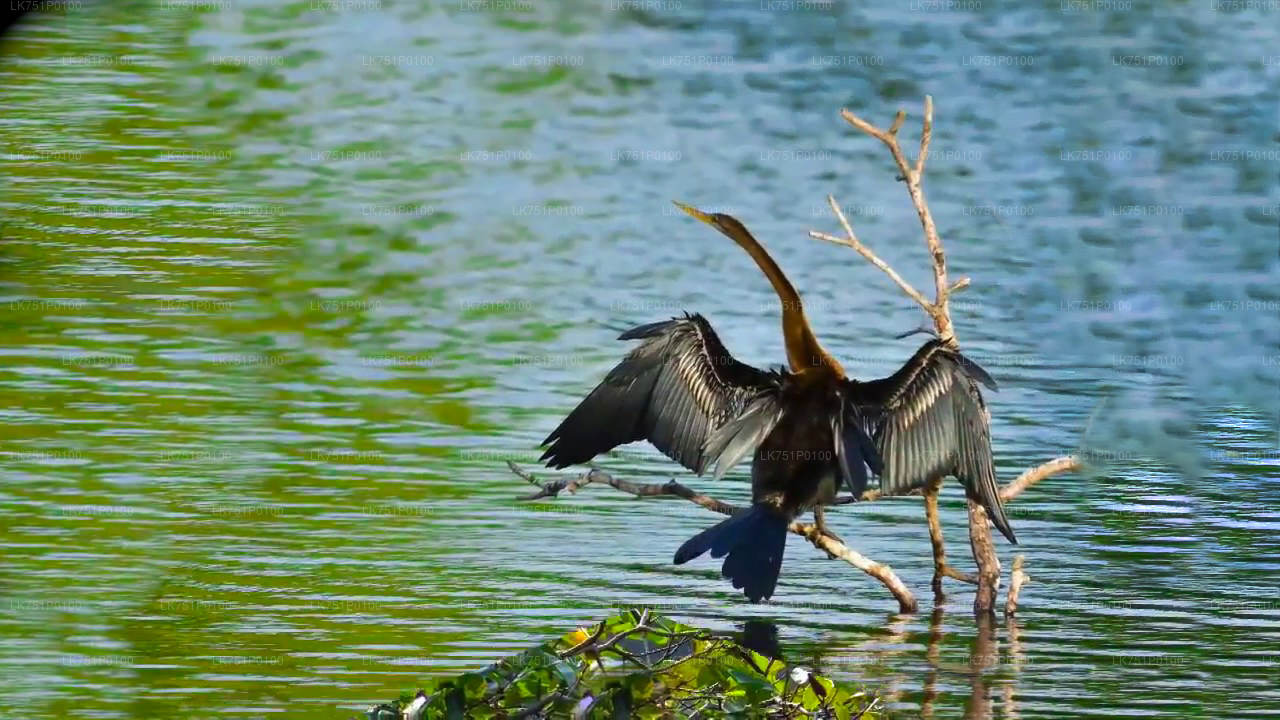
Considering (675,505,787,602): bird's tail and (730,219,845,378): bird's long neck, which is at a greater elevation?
(730,219,845,378): bird's long neck

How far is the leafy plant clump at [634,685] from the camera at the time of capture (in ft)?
13.5

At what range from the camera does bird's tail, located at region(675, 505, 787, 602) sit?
747 centimetres

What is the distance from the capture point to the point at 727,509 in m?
7.97

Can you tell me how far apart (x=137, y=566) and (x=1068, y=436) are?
4.57 meters

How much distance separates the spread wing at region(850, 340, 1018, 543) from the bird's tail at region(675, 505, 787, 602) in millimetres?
479

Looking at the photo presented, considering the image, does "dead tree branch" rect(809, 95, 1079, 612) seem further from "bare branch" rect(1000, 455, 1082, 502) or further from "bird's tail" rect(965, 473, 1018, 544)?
"bird's tail" rect(965, 473, 1018, 544)

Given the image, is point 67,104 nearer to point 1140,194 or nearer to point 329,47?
point 329,47

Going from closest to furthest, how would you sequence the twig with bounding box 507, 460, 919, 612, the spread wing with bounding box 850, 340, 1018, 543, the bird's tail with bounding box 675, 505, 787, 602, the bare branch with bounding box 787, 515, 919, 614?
the bird's tail with bounding box 675, 505, 787, 602 → the twig with bounding box 507, 460, 919, 612 → the spread wing with bounding box 850, 340, 1018, 543 → the bare branch with bounding box 787, 515, 919, 614

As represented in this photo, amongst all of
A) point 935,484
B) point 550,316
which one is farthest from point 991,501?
point 550,316

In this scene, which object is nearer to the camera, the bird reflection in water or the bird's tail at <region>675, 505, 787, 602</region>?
the bird reflection in water

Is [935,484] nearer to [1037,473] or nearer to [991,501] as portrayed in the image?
[991,501]

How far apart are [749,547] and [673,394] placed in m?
0.74

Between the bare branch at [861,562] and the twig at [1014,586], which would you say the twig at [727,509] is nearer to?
the bare branch at [861,562]

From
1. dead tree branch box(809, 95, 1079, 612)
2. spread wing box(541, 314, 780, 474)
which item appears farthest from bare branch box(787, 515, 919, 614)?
spread wing box(541, 314, 780, 474)
